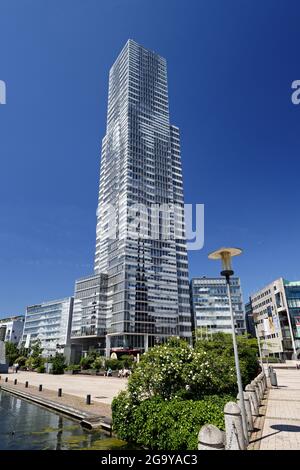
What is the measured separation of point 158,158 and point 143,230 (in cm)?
3035

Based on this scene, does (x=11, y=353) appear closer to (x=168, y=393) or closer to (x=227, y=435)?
(x=168, y=393)

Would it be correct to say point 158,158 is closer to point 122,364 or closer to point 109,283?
point 109,283

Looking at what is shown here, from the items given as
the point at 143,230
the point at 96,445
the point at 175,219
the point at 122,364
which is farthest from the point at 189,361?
the point at 175,219

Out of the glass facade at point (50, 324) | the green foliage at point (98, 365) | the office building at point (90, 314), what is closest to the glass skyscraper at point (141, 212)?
the office building at point (90, 314)

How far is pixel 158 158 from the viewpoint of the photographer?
349 feet

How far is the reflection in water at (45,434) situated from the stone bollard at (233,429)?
507 centimetres

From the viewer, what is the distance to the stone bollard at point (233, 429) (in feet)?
23.8

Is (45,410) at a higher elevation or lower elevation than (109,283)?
lower

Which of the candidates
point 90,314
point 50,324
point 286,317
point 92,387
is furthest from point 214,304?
point 92,387

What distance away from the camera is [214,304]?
111 m

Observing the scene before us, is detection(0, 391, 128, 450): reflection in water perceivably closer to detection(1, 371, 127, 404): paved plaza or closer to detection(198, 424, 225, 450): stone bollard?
detection(1, 371, 127, 404): paved plaza

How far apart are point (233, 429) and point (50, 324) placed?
127424 millimetres
